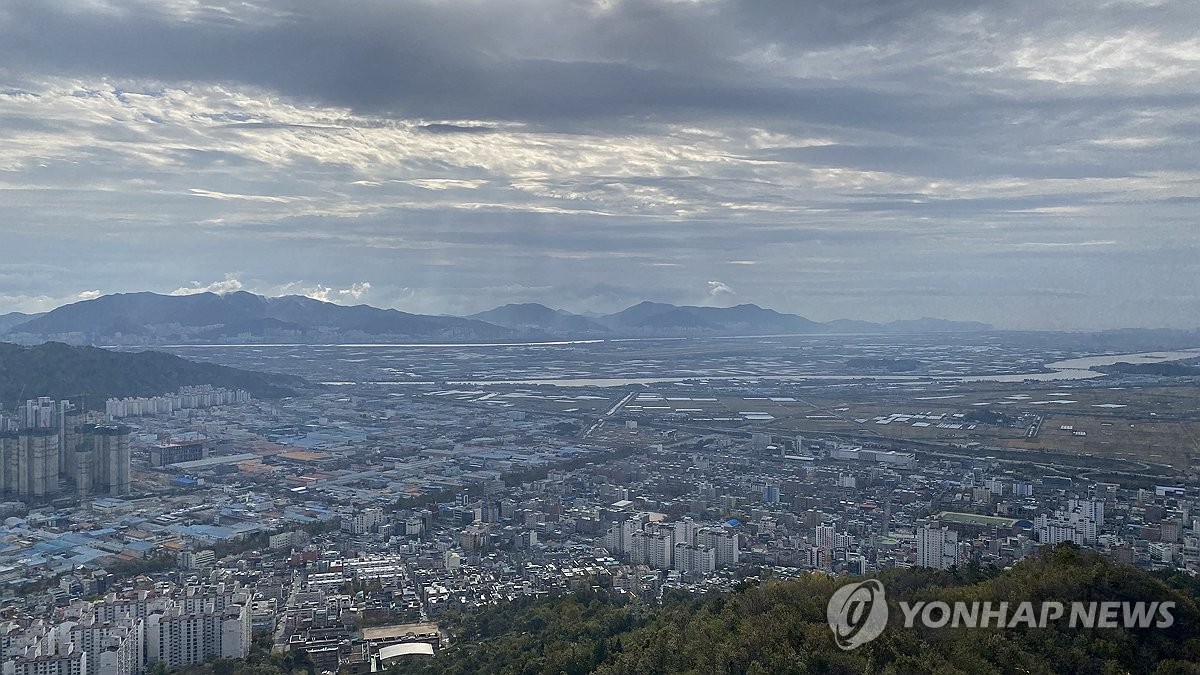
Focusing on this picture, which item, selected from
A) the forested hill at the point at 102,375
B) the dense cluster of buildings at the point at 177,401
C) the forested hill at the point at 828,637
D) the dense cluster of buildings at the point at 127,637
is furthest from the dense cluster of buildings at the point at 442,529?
the dense cluster of buildings at the point at 177,401

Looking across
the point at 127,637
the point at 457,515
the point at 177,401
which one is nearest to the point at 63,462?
the point at 457,515

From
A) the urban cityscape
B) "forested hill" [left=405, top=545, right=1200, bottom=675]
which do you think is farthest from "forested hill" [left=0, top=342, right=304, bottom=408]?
"forested hill" [left=405, top=545, right=1200, bottom=675]

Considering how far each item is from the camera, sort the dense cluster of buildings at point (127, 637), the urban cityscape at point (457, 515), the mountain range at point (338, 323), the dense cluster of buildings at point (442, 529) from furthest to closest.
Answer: the mountain range at point (338, 323) < the urban cityscape at point (457, 515) < the dense cluster of buildings at point (442, 529) < the dense cluster of buildings at point (127, 637)

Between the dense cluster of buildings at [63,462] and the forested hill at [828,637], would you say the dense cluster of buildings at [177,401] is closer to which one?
the dense cluster of buildings at [63,462]

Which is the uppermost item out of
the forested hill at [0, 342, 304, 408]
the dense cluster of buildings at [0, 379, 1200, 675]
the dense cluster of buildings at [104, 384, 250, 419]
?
the forested hill at [0, 342, 304, 408]

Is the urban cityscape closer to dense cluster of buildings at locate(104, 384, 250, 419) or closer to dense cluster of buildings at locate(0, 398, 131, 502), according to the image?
dense cluster of buildings at locate(0, 398, 131, 502)
